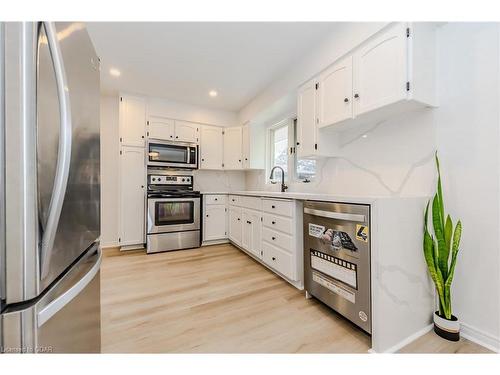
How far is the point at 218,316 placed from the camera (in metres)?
1.65

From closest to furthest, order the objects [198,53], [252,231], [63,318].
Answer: [63,318] < [198,53] < [252,231]

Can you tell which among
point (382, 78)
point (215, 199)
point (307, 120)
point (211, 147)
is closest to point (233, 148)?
point (211, 147)

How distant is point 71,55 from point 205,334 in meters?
1.66

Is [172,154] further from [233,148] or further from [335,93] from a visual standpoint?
[335,93]

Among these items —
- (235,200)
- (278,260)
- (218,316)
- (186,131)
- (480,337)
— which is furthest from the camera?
(186,131)

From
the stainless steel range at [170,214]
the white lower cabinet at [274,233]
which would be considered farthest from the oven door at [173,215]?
the white lower cabinet at [274,233]

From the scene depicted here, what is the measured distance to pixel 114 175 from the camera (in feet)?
11.8

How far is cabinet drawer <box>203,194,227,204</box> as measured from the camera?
3.65 m

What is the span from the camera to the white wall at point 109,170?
3547 millimetres

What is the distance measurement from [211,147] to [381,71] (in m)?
2.97

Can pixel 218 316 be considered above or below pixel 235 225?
below

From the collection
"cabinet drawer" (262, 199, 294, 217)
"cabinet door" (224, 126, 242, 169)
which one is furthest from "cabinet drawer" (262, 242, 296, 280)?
"cabinet door" (224, 126, 242, 169)

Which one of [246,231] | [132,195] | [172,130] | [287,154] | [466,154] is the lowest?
[246,231]

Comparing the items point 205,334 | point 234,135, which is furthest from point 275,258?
point 234,135
